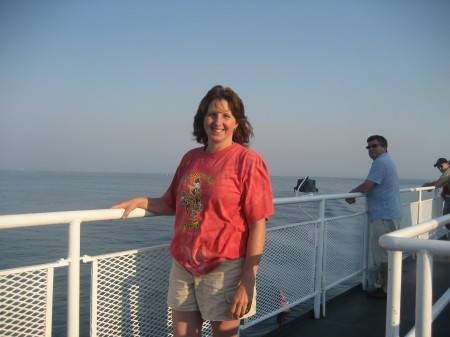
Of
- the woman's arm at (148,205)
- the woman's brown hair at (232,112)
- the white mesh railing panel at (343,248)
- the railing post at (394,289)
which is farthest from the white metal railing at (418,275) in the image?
the white mesh railing panel at (343,248)

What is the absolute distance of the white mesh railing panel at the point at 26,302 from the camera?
176 cm

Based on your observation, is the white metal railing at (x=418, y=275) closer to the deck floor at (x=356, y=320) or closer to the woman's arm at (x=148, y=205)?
the woman's arm at (x=148, y=205)

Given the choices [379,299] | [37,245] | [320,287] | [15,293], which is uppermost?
[15,293]

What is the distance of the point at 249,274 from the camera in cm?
190

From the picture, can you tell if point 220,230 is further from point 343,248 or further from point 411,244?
point 343,248

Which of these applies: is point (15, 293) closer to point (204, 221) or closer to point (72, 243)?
point (72, 243)

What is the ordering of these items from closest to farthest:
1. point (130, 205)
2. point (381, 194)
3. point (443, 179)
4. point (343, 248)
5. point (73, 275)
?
point (73, 275)
point (130, 205)
point (343, 248)
point (381, 194)
point (443, 179)

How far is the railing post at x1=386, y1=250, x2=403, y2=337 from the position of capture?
153cm

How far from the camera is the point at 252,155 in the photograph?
2.02m

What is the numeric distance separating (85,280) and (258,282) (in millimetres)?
6137

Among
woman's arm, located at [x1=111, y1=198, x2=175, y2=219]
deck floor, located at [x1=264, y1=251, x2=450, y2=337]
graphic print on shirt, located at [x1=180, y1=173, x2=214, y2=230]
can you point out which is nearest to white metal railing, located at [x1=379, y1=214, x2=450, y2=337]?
graphic print on shirt, located at [x1=180, y1=173, x2=214, y2=230]

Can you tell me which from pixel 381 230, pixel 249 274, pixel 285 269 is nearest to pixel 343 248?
pixel 381 230

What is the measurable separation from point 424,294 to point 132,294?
1.59 m

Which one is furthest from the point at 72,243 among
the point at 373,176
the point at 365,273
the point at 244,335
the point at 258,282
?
A: the point at 244,335
